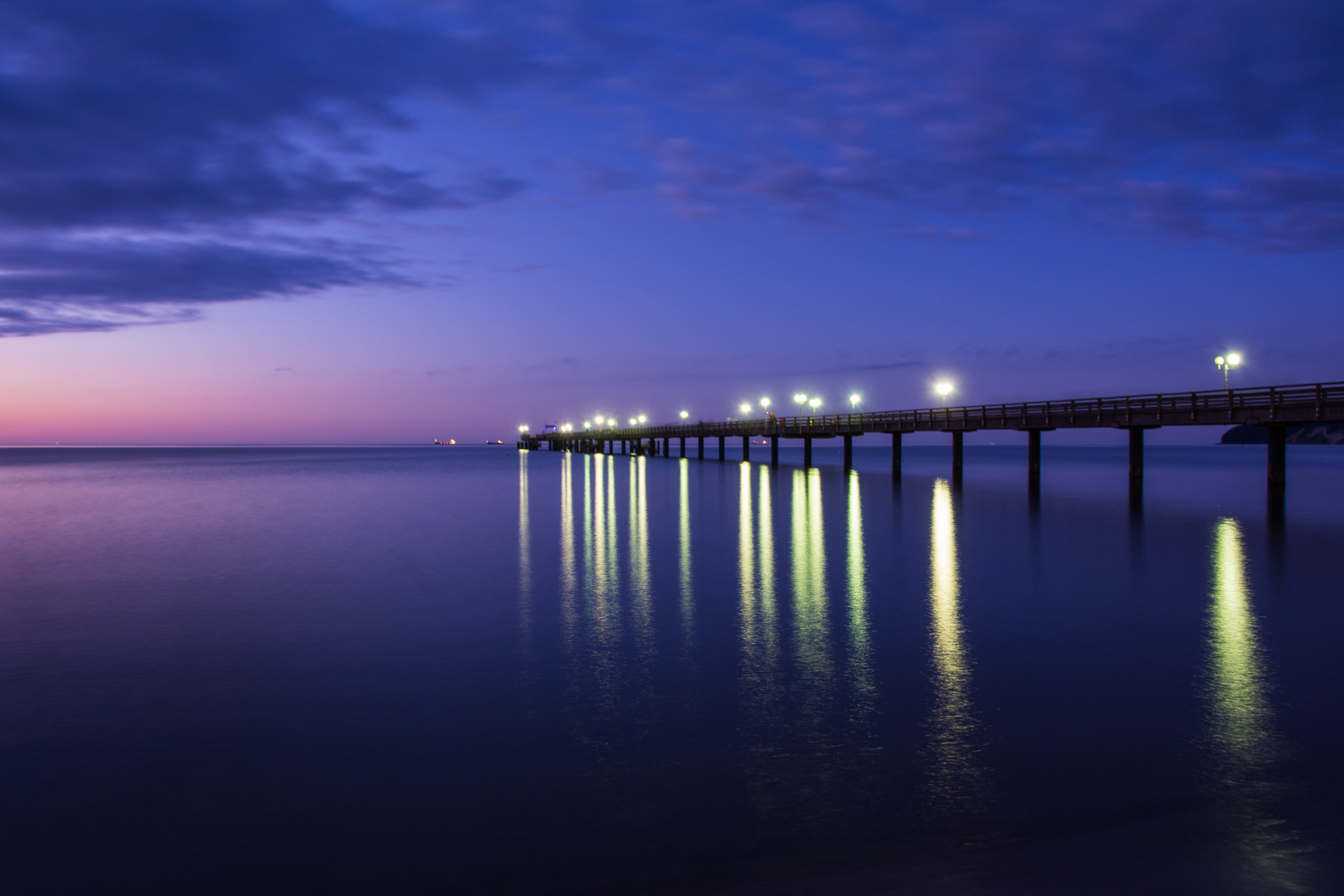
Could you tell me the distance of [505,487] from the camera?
54.1 metres

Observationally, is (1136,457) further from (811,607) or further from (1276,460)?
(811,607)

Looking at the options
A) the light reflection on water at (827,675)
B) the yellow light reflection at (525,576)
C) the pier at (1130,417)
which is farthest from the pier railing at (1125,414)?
the yellow light reflection at (525,576)

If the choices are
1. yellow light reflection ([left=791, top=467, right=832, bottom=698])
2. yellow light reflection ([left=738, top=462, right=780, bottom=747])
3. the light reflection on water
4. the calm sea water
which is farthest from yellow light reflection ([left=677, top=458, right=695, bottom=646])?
yellow light reflection ([left=791, top=467, right=832, bottom=698])

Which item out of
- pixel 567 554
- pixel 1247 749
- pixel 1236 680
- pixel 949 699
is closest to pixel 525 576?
pixel 567 554

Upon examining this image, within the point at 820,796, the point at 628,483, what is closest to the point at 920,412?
the point at 628,483

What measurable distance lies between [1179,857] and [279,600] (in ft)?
50.7

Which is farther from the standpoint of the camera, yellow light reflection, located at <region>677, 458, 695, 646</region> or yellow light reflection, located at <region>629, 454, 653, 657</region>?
yellow light reflection, located at <region>677, 458, 695, 646</region>

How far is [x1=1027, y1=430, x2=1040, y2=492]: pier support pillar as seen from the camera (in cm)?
4175

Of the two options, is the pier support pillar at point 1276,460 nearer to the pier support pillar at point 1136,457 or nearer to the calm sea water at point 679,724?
the pier support pillar at point 1136,457

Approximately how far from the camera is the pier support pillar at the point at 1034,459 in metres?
→ 41.8

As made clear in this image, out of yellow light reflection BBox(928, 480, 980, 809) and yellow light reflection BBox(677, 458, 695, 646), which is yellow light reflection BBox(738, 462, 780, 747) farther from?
yellow light reflection BBox(928, 480, 980, 809)

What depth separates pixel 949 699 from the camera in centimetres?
945

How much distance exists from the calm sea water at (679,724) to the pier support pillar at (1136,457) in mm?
17984

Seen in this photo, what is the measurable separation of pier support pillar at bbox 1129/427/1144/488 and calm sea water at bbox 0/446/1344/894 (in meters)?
18.0
